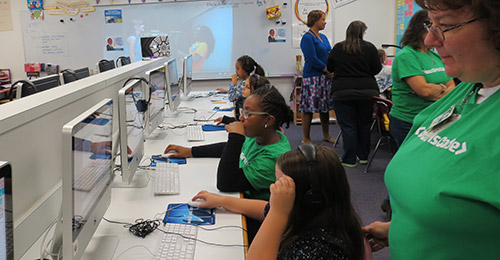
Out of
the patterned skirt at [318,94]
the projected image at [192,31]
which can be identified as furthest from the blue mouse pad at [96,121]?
the projected image at [192,31]

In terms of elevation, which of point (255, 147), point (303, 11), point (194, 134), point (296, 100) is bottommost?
point (296, 100)

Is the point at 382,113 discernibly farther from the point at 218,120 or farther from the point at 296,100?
the point at 296,100

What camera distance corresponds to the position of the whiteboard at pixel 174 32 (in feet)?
18.1

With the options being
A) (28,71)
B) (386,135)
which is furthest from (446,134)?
(28,71)

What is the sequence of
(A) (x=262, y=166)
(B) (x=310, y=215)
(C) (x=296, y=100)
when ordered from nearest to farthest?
1. (B) (x=310, y=215)
2. (A) (x=262, y=166)
3. (C) (x=296, y=100)

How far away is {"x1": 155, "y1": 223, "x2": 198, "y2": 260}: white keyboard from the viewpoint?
4.00 ft

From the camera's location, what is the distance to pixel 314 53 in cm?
420

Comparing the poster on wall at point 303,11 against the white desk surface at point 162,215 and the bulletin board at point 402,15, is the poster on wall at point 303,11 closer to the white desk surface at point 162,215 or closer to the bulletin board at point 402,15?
the bulletin board at point 402,15

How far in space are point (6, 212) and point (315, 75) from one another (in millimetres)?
3931

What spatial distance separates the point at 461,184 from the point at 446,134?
0.45ft

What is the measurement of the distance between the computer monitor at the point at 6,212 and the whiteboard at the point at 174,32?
5.10 m

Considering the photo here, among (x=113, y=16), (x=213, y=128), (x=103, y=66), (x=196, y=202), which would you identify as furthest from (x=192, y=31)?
(x=196, y=202)

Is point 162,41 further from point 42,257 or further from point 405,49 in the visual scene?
point 42,257

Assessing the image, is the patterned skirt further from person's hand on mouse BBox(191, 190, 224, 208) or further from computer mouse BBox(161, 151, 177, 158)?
person's hand on mouse BBox(191, 190, 224, 208)
